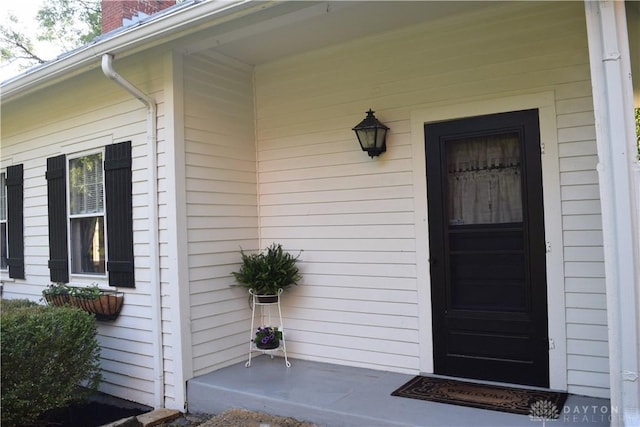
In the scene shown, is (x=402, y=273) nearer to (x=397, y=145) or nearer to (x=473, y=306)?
(x=473, y=306)

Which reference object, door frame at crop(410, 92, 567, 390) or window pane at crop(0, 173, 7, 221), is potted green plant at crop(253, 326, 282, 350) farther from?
window pane at crop(0, 173, 7, 221)

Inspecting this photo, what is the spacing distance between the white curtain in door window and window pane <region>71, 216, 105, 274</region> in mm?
3085

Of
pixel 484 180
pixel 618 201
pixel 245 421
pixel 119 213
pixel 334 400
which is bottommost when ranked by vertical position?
pixel 245 421

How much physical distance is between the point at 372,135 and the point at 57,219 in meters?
3.23

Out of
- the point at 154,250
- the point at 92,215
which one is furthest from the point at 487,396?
the point at 92,215

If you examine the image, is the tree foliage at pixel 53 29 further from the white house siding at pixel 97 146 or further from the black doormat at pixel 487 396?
the black doormat at pixel 487 396

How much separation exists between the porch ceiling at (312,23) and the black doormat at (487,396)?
8.32 ft

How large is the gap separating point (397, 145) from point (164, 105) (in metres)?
1.82

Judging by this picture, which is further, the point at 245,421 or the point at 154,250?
the point at 154,250

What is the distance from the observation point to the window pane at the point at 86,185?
4469 mm

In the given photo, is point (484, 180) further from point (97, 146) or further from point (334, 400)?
point (97, 146)

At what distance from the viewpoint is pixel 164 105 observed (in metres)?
3.79

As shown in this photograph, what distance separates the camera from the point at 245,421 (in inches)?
127

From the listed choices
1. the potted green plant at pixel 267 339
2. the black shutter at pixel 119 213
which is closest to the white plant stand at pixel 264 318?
the potted green plant at pixel 267 339
